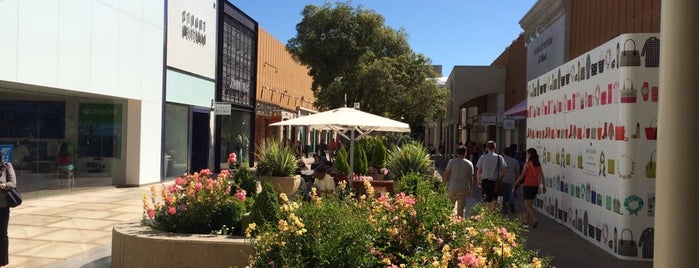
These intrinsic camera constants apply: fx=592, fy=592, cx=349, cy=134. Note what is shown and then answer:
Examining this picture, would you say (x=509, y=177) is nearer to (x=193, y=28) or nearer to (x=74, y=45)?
(x=74, y=45)

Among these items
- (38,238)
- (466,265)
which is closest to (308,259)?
(466,265)

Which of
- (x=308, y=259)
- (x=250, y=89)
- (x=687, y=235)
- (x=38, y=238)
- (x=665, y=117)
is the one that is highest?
(x=250, y=89)

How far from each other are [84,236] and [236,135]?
1714cm

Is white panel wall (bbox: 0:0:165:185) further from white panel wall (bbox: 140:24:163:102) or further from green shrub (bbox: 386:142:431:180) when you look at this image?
green shrub (bbox: 386:142:431:180)

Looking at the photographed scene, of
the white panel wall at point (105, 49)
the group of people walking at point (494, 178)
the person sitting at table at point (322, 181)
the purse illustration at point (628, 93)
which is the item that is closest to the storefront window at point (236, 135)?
the white panel wall at point (105, 49)

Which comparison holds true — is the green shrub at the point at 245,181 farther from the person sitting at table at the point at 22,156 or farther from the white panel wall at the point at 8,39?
the person sitting at table at the point at 22,156

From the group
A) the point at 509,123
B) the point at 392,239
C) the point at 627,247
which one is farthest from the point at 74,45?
the point at 509,123

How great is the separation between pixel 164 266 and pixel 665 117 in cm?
A: 530

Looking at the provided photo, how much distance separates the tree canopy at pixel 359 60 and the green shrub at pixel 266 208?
812 inches

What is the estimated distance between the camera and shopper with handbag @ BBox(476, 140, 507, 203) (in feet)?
39.8

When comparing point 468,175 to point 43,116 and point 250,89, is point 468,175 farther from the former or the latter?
point 250,89

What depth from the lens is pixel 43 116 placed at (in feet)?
46.5

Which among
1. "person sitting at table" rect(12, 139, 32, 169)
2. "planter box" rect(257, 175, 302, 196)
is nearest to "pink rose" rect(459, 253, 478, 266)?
"planter box" rect(257, 175, 302, 196)

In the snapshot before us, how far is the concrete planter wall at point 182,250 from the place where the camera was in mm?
6109
